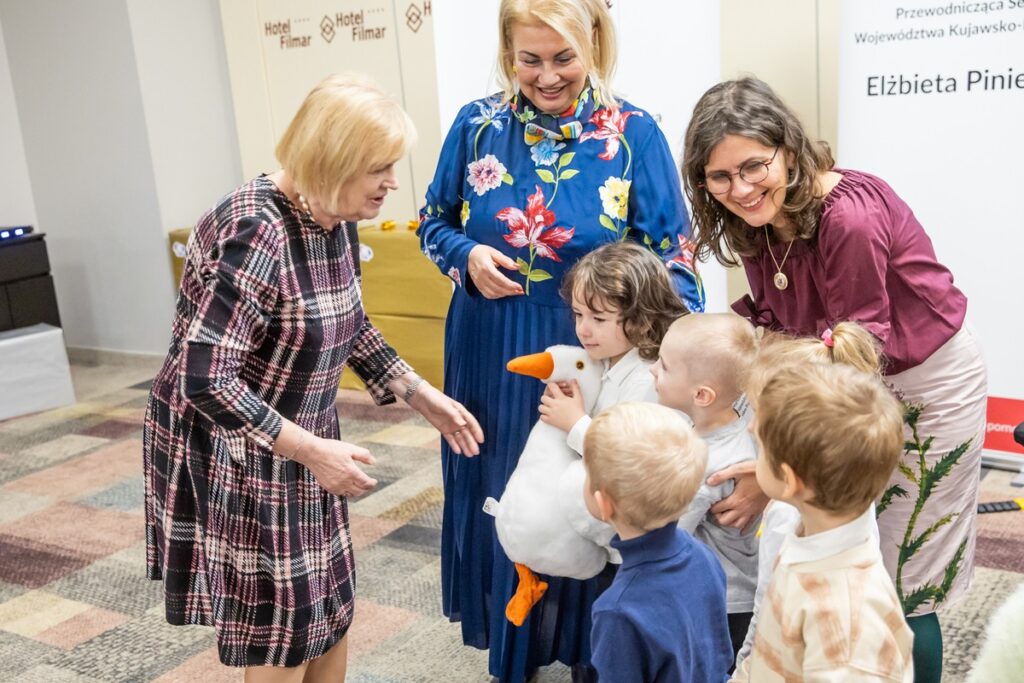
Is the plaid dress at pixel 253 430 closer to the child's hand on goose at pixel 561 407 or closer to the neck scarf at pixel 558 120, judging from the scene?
the child's hand on goose at pixel 561 407

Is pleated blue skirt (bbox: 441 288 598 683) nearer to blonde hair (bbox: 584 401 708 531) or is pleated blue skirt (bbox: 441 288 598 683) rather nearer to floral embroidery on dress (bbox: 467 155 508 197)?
floral embroidery on dress (bbox: 467 155 508 197)

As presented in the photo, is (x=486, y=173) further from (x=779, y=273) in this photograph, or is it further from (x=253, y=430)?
(x=253, y=430)

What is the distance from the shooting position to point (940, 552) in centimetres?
178

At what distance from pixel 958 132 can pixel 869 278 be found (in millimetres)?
1776

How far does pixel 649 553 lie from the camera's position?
4.43ft

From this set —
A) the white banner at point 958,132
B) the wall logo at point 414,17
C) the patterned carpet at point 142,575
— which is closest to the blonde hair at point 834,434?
the patterned carpet at point 142,575

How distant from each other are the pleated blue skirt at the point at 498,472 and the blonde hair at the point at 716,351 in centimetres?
39

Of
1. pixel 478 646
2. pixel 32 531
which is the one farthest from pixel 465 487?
pixel 32 531

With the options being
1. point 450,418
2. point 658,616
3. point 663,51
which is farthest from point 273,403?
point 663,51

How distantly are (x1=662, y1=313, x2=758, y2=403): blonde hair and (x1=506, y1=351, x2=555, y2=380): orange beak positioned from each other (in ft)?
0.95

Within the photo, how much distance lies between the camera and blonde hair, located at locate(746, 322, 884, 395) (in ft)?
4.61

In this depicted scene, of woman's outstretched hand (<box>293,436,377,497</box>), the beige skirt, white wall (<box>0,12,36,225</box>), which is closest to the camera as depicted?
woman's outstretched hand (<box>293,436,377,497</box>)

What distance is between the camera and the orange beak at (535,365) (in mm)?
1869

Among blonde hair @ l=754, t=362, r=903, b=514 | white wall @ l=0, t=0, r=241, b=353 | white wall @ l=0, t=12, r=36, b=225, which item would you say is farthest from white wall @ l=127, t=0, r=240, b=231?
blonde hair @ l=754, t=362, r=903, b=514
